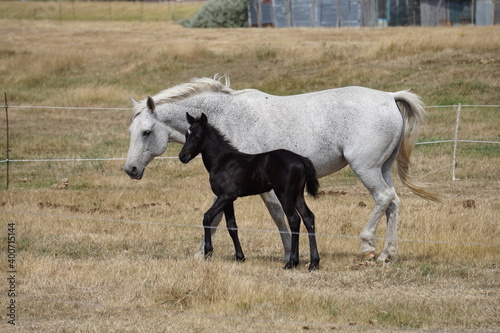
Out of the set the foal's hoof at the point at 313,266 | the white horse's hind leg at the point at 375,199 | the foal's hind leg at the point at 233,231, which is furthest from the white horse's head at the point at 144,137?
the white horse's hind leg at the point at 375,199

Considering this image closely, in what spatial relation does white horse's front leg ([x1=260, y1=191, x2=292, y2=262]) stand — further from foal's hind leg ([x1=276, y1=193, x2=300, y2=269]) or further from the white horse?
foal's hind leg ([x1=276, y1=193, x2=300, y2=269])

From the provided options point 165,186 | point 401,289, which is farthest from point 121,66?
point 401,289

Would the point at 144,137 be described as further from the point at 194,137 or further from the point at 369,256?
the point at 369,256

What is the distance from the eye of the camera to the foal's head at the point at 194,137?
26.6 feet

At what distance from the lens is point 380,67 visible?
80.7 ft

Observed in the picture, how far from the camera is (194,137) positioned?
8180 mm

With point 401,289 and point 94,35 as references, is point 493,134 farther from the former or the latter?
point 94,35

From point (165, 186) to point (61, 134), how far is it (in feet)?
20.3

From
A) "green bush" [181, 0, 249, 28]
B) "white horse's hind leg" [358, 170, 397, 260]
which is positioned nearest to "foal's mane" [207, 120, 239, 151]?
"white horse's hind leg" [358, 170, 397, 260]

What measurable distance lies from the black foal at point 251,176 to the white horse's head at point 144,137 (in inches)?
25.6

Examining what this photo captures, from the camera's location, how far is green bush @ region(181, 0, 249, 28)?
50.7m

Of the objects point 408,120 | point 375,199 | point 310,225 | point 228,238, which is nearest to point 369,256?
point 375,199

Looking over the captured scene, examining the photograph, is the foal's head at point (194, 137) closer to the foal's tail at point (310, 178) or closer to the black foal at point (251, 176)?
the black foal at point (251, 176)

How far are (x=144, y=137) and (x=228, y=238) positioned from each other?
1.83 meters
